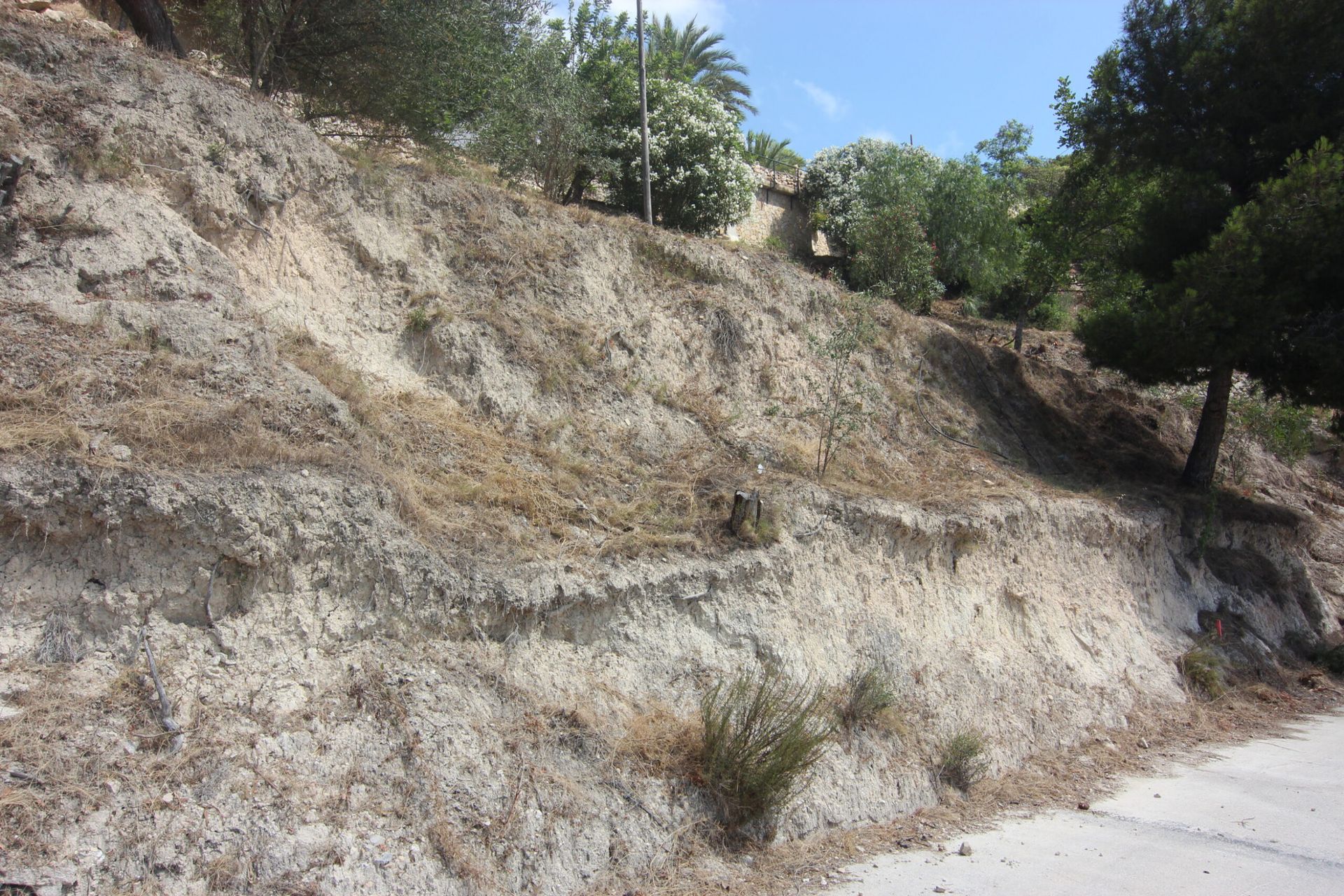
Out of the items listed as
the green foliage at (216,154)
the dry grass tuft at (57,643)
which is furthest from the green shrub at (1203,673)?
the green foliage at (216,154)

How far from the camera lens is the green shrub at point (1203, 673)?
40.2 feet

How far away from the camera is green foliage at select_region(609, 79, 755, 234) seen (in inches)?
713

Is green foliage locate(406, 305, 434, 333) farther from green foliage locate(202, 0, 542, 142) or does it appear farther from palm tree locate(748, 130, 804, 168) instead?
palm tree locate(748, 130, 804, 168)

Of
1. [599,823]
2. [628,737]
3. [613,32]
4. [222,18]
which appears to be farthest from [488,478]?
[613,32]

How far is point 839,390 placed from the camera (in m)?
12.6

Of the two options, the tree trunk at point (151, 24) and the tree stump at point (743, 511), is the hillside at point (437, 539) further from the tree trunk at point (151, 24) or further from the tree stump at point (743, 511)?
the tree trunk at point (151, 24)

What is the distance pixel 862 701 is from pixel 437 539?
413 centimetres

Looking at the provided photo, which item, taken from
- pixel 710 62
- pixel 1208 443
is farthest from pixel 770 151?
pixel 1208 443

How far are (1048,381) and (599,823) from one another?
14132 mm

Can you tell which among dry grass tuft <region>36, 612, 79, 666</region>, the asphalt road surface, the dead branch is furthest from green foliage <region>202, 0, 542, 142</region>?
the asphalt road surface

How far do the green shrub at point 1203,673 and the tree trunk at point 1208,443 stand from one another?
12.9 feet

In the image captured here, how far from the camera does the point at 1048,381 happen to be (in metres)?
17.5

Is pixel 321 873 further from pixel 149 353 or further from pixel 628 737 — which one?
pixel 149 353

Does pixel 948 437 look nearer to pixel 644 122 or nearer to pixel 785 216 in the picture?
pixel 644 122
